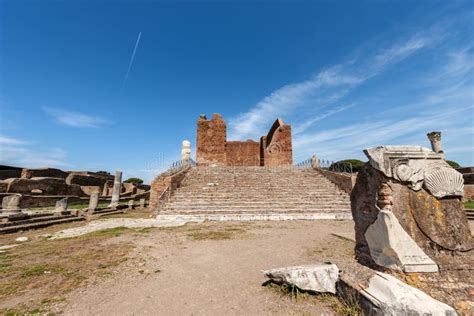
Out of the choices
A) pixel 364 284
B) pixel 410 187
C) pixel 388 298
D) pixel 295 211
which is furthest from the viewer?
pixel 295 211

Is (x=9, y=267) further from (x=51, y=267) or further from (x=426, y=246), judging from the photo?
(x=426, y=246)

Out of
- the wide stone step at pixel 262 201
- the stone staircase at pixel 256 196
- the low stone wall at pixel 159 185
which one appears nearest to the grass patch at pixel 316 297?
the stone staircase at pixel 256 196

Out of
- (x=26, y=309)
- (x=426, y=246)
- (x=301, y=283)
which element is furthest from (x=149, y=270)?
(x=426, y=246)

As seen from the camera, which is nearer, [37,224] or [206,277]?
[206,277]

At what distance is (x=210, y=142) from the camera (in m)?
24.1

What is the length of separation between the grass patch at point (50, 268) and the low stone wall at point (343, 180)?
11847 millimetres

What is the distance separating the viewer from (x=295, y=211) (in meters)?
10.7

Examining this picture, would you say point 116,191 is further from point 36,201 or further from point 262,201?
point 262,201

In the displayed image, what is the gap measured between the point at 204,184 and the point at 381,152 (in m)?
12.6

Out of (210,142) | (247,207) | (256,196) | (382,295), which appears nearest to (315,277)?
(382,295)

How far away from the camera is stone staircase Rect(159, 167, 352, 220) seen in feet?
34.3

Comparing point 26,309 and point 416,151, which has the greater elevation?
point 416,151

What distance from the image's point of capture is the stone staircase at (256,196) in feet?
34.3

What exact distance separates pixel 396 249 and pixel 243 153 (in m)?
26.1
